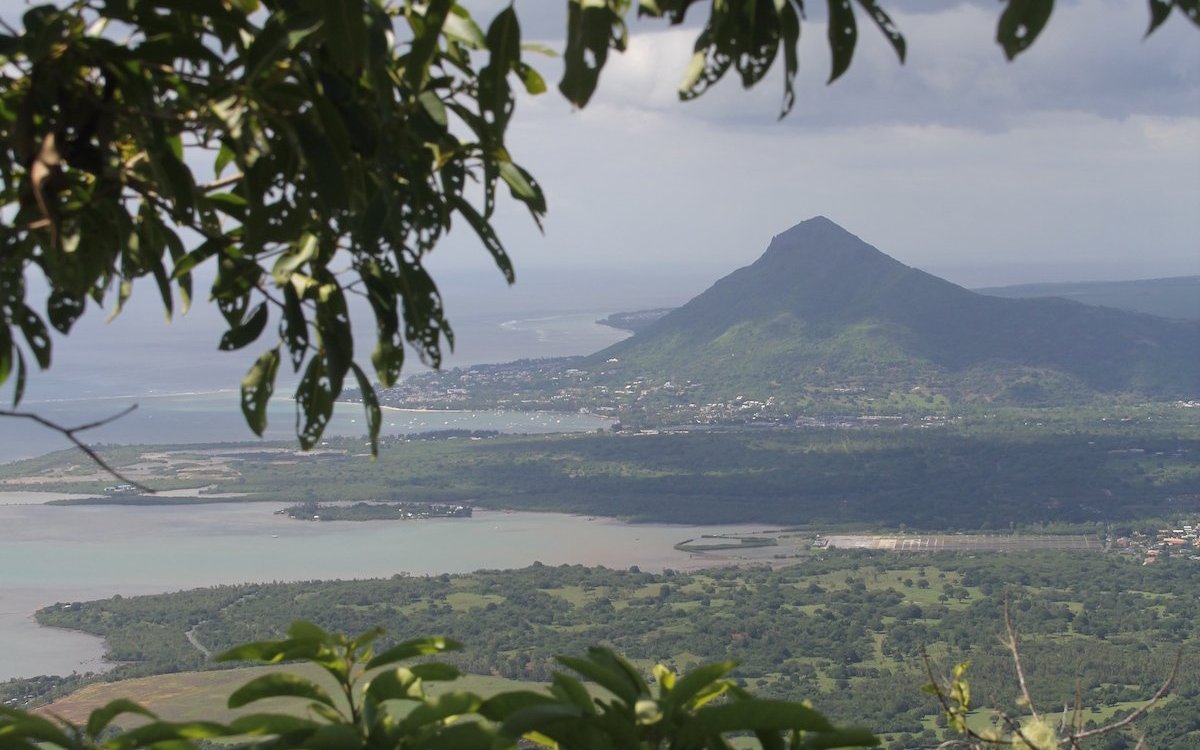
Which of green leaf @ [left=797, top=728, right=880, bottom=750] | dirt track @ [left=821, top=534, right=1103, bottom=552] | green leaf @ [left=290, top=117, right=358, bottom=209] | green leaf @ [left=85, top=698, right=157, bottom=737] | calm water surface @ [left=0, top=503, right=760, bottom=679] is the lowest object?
dirt track @ [left=821, top=534, right=1103, bottom=552]

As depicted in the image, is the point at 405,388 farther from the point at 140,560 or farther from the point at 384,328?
the point at 384,328

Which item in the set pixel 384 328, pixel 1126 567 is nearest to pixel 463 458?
pixel 1126 567

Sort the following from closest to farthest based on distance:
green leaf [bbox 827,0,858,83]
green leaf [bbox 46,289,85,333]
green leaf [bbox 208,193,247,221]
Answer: green leaf [bbox 827,0,858,83] < green leaf [bbox 208,193,247,221] < green leaf [bbox 46,289,85,333]

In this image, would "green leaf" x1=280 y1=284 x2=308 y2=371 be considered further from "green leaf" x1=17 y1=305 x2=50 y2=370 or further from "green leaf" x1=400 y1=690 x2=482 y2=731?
"green leaf" x1=400 y1=690 x2=482 y2=731

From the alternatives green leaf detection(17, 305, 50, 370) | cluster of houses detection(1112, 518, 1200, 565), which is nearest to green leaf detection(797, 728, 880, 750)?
green leaf detection(17, 305, 50, 370)

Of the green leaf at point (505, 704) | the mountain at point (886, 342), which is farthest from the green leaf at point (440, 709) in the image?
the mountain at point (886, 342)

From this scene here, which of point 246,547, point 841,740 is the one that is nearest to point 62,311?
point 841,740

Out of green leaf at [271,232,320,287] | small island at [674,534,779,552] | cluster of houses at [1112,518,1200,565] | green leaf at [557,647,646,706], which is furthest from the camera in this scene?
small island at [674,534,779,552]
